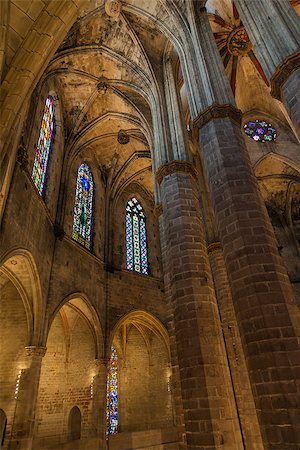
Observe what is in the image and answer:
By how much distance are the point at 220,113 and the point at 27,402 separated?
29.2 ft

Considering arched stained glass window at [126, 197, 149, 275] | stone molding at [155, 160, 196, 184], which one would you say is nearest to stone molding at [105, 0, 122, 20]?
stone molding at [155, 160, 196, 184]

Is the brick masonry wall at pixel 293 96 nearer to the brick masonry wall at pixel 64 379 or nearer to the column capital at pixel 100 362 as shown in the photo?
the column capital at pixel 100 362

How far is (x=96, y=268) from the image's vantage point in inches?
543

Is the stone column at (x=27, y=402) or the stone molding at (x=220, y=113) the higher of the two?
the stone molding at (x=220, y=113)

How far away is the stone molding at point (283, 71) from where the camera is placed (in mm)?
5777

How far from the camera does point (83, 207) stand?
48.2 feet

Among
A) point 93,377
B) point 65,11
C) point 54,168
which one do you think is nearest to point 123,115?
point 54,168

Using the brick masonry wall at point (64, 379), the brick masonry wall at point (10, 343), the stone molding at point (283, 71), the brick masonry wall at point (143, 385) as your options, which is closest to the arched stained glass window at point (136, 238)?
the brick masonry wall at point (143, 385)

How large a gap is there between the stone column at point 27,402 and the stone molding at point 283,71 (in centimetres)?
907

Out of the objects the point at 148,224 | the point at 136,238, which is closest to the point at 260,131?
the point at 148,224

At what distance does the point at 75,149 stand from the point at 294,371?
12594 millimetres

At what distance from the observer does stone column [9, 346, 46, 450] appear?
27.4 ft

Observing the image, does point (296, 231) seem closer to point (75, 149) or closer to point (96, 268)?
point (96, 268)

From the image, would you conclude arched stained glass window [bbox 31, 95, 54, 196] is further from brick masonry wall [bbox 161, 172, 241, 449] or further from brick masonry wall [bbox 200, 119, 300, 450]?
brick masonry wall [bbox 200, 119, 300, 450]
